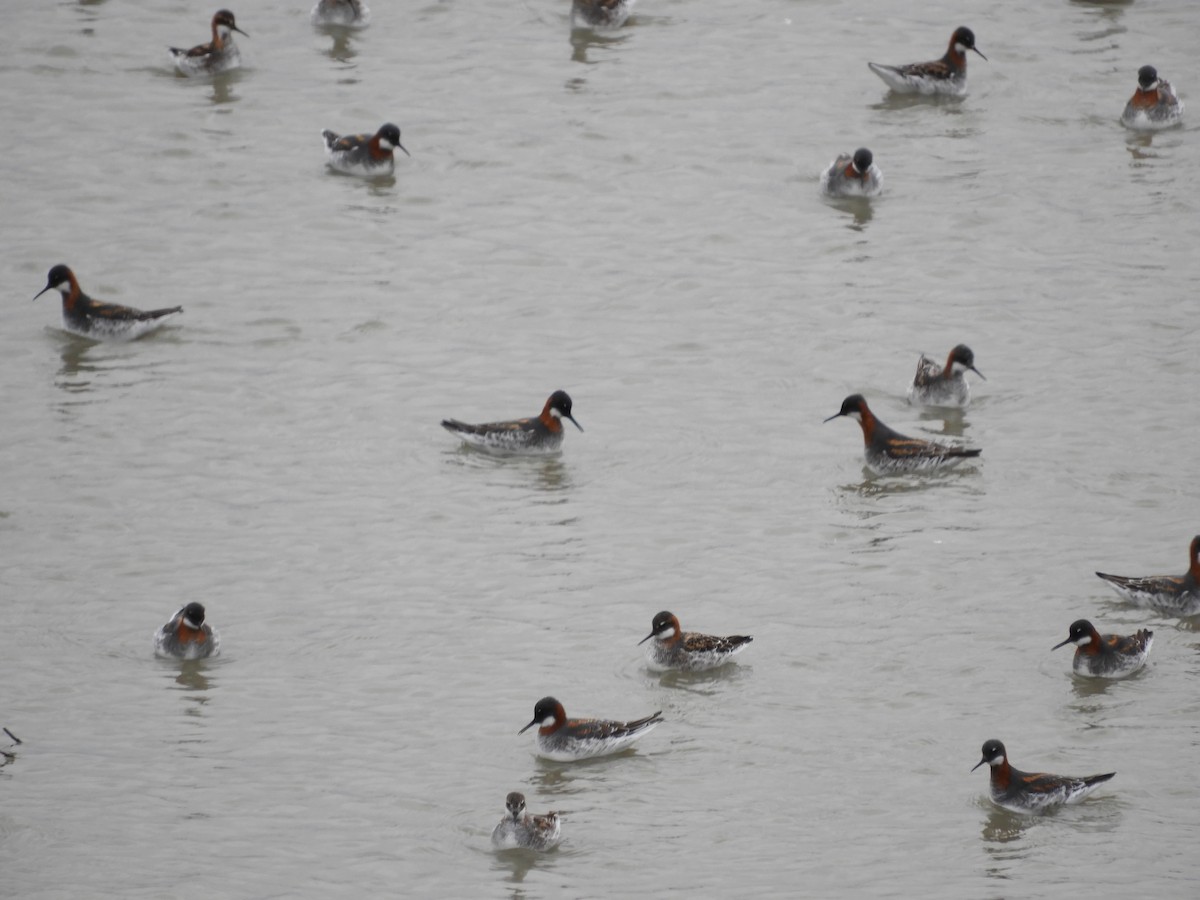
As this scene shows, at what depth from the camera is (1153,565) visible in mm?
17109

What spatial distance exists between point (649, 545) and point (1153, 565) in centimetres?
462

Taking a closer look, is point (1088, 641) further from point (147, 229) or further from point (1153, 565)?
point (147, 229)

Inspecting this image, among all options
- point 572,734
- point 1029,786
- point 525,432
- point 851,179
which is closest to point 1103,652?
point 1029,786

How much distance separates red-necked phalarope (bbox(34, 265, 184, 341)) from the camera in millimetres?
22359

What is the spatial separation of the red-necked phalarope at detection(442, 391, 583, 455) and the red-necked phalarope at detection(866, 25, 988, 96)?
1209 cm

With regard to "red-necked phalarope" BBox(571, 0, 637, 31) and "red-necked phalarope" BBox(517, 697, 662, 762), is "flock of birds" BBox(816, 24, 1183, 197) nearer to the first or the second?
"red-necked phalarope" BBox(571, 0, 637, 31)

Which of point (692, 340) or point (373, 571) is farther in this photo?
point (692, 340)

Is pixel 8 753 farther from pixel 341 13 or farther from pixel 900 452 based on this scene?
pixel 341 13

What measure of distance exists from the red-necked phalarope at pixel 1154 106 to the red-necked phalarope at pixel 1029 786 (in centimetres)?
1700

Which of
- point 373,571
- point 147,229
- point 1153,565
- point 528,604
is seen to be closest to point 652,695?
point 528,604

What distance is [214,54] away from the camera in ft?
98.9

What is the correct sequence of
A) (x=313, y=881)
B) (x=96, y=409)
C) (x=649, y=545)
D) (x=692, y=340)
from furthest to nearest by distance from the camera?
(x=692, y=340)
(x=96, y=409)
(x=649, y=545)
(x=313, y=881)

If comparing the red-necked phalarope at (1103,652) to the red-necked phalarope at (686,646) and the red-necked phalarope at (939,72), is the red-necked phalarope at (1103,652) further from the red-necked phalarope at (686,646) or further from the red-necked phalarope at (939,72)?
the red-necked phalarope at (939,72)

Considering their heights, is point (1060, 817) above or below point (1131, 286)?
below
